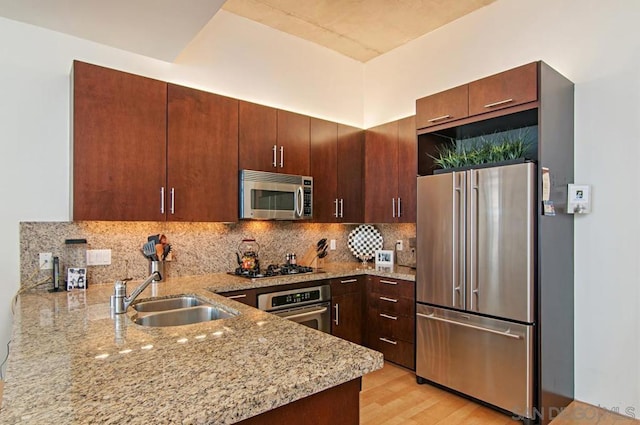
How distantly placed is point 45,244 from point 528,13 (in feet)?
13.6

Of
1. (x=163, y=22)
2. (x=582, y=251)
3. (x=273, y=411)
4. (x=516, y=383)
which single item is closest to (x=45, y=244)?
(x=163, y=22)

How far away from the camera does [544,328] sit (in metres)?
2.46

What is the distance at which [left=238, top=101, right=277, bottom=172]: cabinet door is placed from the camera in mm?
3221

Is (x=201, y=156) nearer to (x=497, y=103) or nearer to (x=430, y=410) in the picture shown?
(x=497, y=103)

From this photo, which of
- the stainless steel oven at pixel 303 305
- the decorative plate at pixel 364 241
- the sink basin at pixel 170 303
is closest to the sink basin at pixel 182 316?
the sink basin at pixel 170 303

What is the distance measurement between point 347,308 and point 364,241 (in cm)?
104

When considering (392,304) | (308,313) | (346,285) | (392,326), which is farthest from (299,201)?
(392,326)

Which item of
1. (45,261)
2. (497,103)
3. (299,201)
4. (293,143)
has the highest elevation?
(497,103)

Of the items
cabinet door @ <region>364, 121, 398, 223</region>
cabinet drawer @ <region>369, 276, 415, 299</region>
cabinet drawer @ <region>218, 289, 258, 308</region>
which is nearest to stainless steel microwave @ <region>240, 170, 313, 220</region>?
cabinet drawer @ <region>218, 289, 258, 308</region>

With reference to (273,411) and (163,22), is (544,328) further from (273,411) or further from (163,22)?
(163,22)

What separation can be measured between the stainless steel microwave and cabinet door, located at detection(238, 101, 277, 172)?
9 cm

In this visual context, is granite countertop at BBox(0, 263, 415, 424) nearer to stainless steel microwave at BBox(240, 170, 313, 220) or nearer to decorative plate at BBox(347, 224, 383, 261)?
stainless steel microwave at BBox(240, 170, 313, 220)

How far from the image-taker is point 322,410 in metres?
1.17

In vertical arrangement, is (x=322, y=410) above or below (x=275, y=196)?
below
